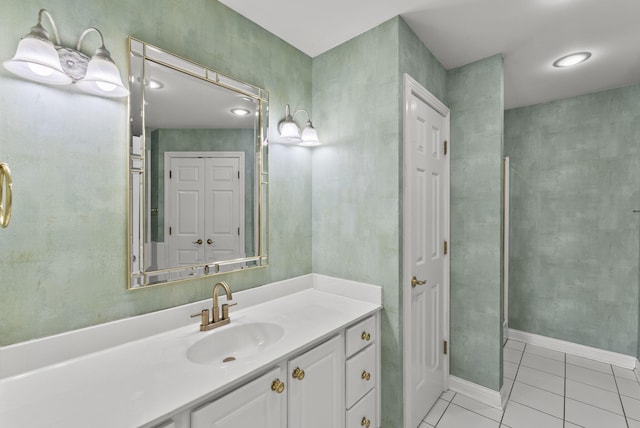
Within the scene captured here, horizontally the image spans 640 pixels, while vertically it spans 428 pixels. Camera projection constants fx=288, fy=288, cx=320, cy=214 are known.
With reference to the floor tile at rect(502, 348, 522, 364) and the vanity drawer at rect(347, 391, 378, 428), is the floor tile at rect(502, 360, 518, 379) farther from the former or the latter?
the vanity drawer at rect(347, 391, 378, 428)

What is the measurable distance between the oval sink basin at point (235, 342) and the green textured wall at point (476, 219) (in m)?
1.56

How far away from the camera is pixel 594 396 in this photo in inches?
85.6

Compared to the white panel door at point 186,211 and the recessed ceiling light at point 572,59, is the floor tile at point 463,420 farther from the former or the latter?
the recessed ceiling light at point 572,59

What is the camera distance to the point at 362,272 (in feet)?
5.93

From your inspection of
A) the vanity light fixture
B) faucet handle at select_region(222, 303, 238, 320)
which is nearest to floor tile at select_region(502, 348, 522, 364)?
faucet handle at select_region(222, 303, 238, 320)

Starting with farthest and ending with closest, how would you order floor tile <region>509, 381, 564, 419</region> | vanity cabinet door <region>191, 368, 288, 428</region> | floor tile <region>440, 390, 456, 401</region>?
floor tile <region>440, 390, 456, 401</region>
floor tile <region>509, 381, 564, 419</region>
vanity cabinet door <region>191, 368, 288, 428</region>

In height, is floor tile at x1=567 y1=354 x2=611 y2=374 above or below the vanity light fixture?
below

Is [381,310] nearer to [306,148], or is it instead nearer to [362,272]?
[362,272]

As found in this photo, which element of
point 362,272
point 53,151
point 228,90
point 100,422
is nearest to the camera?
point 100,422

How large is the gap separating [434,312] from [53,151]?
2.30m

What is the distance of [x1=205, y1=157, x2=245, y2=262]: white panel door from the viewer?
5.09 feet

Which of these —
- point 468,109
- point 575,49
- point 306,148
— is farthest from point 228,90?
point 575,49

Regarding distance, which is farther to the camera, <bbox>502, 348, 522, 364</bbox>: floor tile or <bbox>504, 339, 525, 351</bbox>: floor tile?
<bbox>504, 339, 525, 351</bbox>: floor tile

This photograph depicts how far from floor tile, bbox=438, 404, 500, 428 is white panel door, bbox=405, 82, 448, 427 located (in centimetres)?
12
